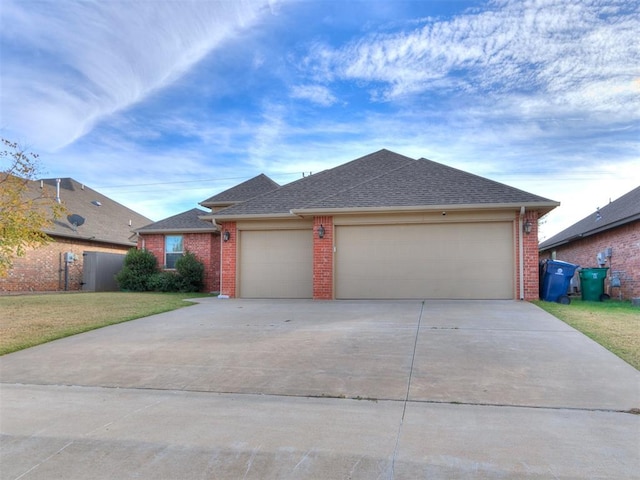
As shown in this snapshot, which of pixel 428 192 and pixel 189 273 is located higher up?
pixel 428 192

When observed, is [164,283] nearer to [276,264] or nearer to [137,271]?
[137,271]

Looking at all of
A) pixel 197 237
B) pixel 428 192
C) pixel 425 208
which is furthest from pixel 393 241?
pixel 197 237

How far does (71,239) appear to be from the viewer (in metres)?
20.5

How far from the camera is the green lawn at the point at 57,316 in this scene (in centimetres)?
768

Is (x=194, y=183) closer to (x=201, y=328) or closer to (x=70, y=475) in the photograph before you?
(x=201, y=328)

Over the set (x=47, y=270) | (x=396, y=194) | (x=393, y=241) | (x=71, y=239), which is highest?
(x=396, y=194)

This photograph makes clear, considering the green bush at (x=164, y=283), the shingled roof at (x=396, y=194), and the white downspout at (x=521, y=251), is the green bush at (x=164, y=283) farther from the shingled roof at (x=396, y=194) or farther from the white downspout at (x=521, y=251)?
the white downspout at (x=521, y=251)

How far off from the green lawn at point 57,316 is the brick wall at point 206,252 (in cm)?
533

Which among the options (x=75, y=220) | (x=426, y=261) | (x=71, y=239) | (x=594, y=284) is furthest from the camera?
(x=75, y=220)

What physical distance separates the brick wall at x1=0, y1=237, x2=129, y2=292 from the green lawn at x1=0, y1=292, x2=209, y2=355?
17.2 feet

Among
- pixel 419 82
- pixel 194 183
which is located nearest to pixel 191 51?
pixel 419 82

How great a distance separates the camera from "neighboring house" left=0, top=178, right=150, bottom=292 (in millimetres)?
18359

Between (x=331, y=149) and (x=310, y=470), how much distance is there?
751 inches

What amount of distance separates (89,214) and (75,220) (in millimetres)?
1958
